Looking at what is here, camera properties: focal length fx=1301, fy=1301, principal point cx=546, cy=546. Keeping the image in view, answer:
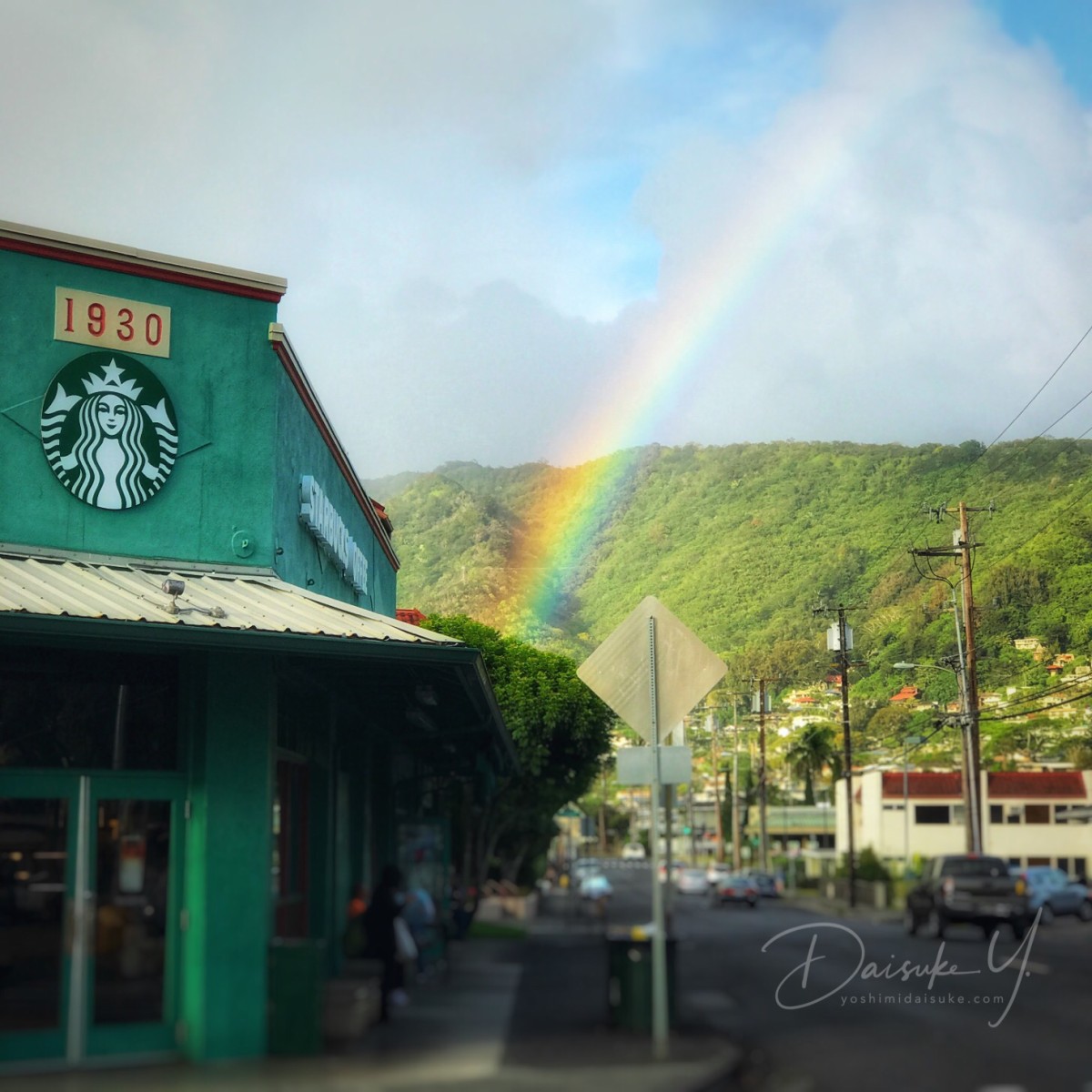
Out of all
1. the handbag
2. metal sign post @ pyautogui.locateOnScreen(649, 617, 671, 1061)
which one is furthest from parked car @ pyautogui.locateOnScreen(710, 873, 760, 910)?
metal sign post @ pyautogui.locateOnScreen(649, 617, 671, 1061)

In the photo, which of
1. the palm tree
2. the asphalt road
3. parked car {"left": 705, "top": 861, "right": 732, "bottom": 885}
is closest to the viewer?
the asphalt road

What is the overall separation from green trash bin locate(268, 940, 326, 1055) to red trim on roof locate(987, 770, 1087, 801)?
927cm

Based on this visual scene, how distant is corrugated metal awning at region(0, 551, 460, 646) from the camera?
11.5 m

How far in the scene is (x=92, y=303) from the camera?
14.2 m

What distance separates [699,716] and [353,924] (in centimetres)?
3522

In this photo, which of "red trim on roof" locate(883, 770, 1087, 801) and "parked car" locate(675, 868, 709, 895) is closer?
"red trim on roof" locate(883, 770, 1087, 801)

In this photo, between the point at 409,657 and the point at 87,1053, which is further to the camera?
the point at 409,657

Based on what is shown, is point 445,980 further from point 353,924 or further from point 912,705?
point 912,705

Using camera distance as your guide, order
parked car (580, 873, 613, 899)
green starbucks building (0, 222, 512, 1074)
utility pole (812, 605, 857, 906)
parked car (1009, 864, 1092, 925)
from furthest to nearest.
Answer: parked car (580, 873, 613, 899), utility pole (812, 605, 857, 906), parked car (1009, 864, 1092, 925), green starbucks building (0, 222, 512, 1074)

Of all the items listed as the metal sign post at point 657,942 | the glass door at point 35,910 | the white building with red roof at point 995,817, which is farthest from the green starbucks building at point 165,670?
the white building with red roof at point 995,817

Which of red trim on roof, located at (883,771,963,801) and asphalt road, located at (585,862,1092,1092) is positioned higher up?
red trim on roof, located at (883,771,963,801)

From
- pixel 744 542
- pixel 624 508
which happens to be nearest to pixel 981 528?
pixel 744 542

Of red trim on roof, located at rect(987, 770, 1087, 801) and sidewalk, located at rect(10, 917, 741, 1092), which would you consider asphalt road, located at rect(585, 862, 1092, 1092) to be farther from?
red trim on roof, located at rect(987, 770, 1087, 801)

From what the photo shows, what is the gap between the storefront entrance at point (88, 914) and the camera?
11359mm
